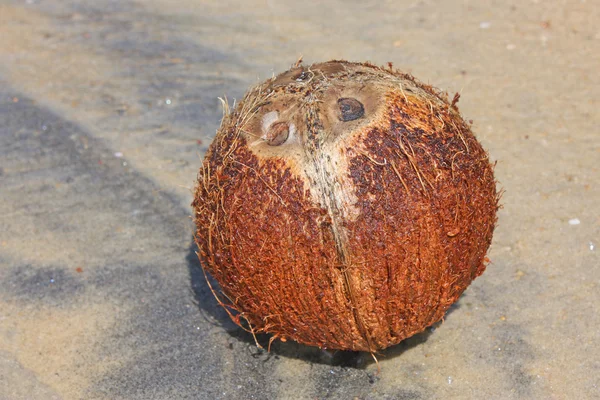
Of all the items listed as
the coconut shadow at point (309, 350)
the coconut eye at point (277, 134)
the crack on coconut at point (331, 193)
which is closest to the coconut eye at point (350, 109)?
the crack on coconut at point (331, 193)

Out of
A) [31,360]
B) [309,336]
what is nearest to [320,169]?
[309,336]

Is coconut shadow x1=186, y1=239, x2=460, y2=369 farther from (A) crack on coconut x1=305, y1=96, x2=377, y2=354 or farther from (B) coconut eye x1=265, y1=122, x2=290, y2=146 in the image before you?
(B) coconut eye x1=265, y1=122, x2=290, y2=146

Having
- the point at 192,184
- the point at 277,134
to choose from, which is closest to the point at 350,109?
the point at 277,134

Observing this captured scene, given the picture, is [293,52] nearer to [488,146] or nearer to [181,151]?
[181,151]

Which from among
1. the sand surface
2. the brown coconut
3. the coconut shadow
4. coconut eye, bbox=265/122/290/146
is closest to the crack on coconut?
the brown coconut

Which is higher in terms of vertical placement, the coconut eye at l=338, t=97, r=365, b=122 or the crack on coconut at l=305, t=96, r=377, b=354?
the coconut eye at l=338, t=97, r=365, b=122

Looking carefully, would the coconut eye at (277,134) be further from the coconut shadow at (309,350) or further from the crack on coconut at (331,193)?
the coconut shadow at (309,350)

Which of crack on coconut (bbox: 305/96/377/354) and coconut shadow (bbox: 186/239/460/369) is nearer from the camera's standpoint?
crack on coconut (bbox: 305/96/377/354)
